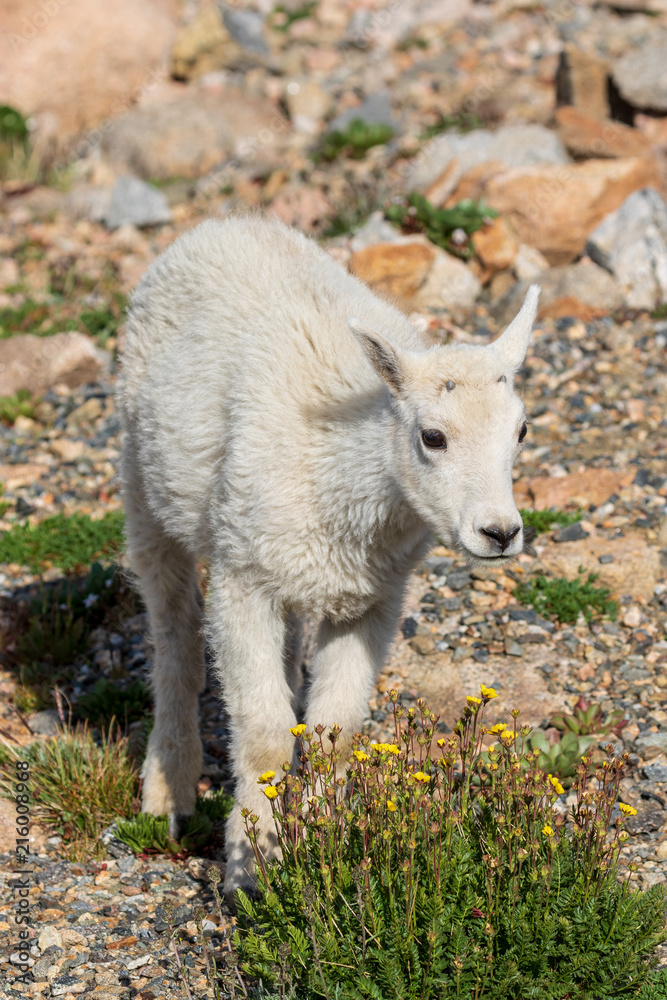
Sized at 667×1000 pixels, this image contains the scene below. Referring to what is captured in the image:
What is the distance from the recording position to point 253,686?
471 centimetres

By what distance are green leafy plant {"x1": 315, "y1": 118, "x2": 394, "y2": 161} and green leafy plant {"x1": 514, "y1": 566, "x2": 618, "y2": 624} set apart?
10.1m

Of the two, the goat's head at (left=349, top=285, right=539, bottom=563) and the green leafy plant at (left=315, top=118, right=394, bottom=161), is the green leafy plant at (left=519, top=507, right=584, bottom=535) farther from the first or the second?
the green leafy plant at (left=315, top=118, right=394, bottom=161)

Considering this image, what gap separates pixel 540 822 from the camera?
3.81 m

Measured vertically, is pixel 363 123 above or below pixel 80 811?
above

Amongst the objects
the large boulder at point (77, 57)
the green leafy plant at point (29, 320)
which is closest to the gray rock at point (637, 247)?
the green leafy plant at point (29, 320)

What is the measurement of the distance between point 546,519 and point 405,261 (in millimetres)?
4494

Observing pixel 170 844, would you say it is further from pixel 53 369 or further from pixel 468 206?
pixel 468 206

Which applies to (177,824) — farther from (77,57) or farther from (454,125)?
(77,57)

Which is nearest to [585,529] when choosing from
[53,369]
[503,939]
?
[503,939]

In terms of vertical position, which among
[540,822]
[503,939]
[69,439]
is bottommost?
[69,439]

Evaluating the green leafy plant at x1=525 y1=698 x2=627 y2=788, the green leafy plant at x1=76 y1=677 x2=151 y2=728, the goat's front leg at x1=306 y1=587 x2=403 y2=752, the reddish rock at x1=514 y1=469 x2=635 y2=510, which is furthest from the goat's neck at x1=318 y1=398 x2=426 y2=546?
the reddish rock at x1=514 y1=469 x2=635 y2=510

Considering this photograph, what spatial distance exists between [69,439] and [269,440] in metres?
5.88

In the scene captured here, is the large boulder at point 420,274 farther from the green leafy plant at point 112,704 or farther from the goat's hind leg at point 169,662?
the goat's hind leg at point 169,662

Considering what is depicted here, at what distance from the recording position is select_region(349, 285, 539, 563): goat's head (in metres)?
3.89
